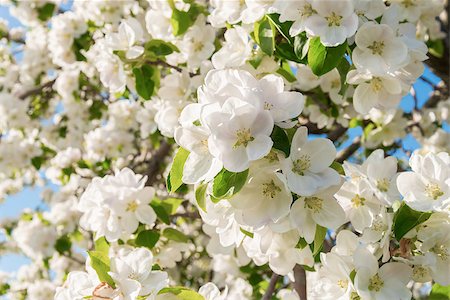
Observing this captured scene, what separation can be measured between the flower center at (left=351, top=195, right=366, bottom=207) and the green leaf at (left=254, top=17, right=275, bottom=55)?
1.50 feet

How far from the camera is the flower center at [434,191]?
1.17m

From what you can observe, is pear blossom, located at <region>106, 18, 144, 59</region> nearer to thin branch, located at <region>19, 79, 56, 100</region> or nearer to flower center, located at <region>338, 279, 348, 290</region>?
flower center, located at <region>338, 279, 348, 290</region>

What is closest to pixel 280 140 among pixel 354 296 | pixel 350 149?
pixel 354 296

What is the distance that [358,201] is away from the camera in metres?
1.35

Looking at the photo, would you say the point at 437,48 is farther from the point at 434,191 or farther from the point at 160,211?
the point at 434,191

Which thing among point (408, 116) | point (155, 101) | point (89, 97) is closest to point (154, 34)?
point (155, 101)

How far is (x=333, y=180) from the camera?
3.57ft

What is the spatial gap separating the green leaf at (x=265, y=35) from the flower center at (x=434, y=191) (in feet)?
1.82

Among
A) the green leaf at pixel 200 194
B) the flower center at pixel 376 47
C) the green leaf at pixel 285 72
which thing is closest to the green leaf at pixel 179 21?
the green leaf at pixel 285 72

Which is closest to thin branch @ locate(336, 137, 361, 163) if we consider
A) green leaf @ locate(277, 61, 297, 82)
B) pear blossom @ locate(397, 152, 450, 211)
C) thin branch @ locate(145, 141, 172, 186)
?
A: thin branch @ locate(145, 141, 172, 186)

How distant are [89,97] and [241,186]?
3.01m

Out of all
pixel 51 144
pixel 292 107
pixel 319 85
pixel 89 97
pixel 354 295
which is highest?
pixel 292 107

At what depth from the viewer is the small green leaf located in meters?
1.06

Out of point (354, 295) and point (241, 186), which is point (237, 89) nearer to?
point (241, 186)
